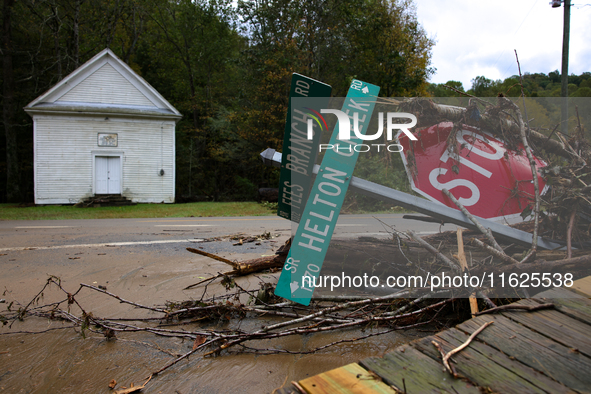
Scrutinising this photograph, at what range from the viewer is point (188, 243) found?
260 inches

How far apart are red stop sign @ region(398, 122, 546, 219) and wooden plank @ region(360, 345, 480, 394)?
3.95ft

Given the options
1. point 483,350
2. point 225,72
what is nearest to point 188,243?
point 483,350

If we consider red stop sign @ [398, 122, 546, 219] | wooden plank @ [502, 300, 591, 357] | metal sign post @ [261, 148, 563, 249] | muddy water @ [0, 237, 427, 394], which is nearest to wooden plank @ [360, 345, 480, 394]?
wooden plank @ [502, 300, 591, 357]

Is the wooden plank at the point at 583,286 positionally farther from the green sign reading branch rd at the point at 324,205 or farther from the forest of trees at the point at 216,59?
the forest of trees at the point at 216,59

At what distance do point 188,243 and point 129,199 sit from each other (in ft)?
47.3

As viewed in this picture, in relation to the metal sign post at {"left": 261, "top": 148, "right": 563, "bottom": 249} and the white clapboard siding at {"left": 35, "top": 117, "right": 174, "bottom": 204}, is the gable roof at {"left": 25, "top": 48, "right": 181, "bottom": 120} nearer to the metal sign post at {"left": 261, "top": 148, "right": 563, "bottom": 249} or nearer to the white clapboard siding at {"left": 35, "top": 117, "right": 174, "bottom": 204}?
the white clapboard siding at {"left": 35, "top": 117, "right": 174, "bottom": 204}

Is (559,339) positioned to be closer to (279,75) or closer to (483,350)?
(483,350)

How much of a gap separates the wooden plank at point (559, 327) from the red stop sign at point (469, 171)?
0.73 m

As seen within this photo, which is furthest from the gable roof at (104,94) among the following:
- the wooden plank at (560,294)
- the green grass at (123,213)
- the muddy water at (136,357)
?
the wooden plank at (560,294)

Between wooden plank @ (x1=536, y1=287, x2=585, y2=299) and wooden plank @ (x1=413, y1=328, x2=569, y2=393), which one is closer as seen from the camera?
wooden plank @ (x1=413, y1=328, x2=569, y2=393)

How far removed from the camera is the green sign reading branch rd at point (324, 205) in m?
2.30

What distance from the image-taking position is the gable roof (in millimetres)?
18422

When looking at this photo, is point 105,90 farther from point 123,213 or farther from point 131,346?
point 131,346

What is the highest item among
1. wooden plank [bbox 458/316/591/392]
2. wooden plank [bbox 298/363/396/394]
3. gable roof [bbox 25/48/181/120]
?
gable roof [bbox 25/48/181/120]
